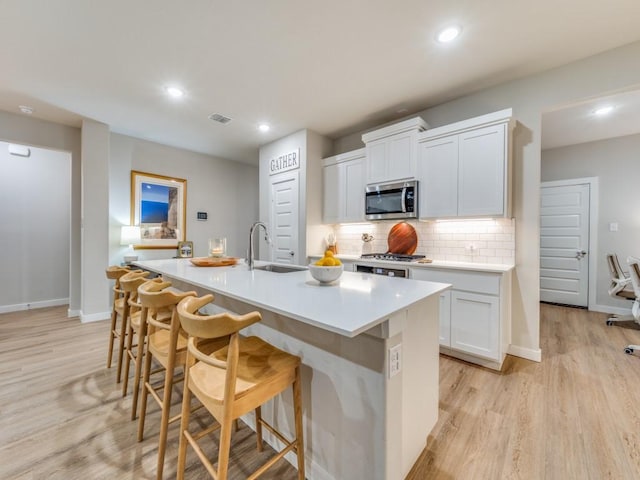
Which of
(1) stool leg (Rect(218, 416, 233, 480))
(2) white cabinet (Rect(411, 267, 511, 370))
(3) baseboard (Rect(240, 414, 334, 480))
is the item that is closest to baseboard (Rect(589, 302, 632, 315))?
(2) white cabinet (Rect(411, 267, 511, 370))

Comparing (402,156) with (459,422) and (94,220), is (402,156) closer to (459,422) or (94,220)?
(459,422)

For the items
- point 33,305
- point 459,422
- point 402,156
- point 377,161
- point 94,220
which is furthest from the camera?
point 33,305

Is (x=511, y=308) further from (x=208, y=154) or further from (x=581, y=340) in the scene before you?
(x=208, y=154)

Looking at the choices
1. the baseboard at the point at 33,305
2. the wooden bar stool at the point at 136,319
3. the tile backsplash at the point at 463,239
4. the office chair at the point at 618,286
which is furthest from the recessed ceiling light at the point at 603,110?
the baseboard at the point at 33,305

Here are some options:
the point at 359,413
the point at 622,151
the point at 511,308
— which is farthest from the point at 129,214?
the point at 622,151

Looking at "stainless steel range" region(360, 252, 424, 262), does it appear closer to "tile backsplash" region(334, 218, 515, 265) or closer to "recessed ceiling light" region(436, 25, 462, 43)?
"tile backsplash" region(334, 218, 515, 265)

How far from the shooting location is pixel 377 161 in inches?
136

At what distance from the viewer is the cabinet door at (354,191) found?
3.72m

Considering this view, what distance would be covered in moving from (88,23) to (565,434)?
14.1 feet

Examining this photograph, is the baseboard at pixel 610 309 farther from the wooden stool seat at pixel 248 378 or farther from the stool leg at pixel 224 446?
the stool leg at pixel 224 446

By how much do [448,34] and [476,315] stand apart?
2381mm

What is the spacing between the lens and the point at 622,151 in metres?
4.11

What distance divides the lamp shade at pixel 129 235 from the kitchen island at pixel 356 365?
3130 mm

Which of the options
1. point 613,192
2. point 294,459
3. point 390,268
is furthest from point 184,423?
point 613,192
